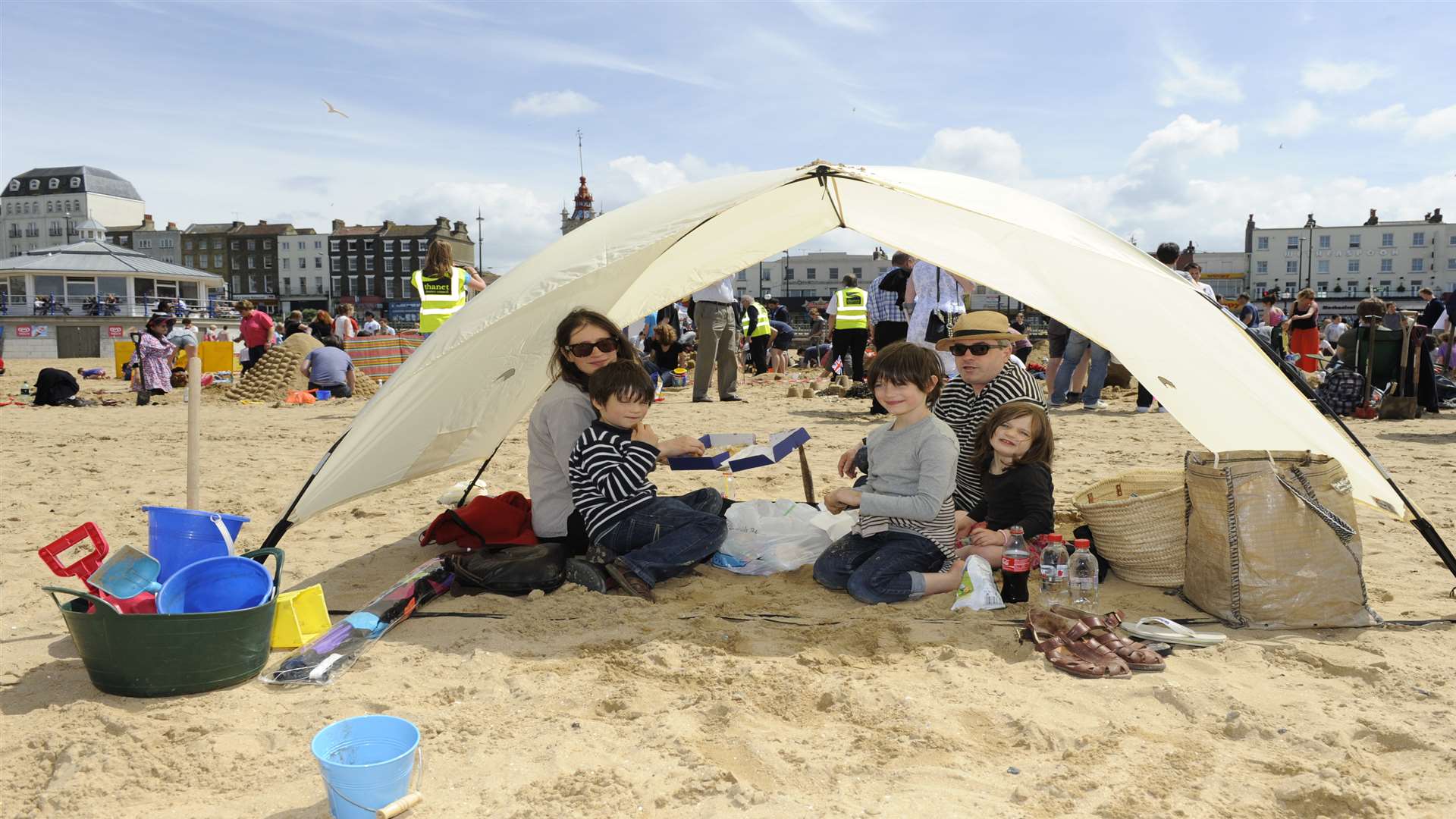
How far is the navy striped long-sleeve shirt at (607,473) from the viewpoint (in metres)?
3.83

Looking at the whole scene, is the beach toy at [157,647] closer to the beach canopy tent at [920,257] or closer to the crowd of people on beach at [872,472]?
the beach canopy tent at [920,257]

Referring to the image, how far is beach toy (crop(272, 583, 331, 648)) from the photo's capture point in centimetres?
321

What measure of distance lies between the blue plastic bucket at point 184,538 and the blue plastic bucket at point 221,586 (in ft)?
0.59

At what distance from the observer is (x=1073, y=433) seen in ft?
26.1

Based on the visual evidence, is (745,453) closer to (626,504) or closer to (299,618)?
(626,504)

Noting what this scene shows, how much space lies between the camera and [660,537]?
390 cm

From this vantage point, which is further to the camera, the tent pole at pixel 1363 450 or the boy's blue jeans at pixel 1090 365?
the boy's blue jeans at pixel 1090 365

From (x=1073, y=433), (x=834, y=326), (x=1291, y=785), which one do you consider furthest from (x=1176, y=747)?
(x=834, y=326)

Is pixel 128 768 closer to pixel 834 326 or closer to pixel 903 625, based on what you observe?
pixel 903 625

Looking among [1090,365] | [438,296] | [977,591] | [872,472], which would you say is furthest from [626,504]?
[1090,365]

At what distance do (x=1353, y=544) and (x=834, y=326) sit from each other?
7.95 meters

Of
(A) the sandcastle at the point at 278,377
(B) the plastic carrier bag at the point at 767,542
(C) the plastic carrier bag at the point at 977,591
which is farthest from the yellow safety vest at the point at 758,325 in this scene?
(C) the plastic carrier bag at the point at 977,591

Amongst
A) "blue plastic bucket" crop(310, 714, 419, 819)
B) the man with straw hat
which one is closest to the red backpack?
the man with straw hat

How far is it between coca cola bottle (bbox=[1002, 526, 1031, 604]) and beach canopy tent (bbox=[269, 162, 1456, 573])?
3.83ft
